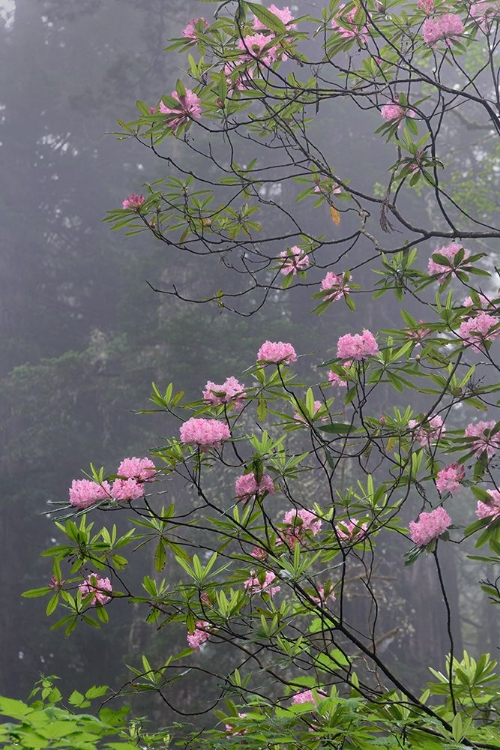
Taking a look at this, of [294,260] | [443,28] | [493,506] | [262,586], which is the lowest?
[262,586]

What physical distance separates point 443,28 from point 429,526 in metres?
1.86

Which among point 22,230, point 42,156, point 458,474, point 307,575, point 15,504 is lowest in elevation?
point 307,575

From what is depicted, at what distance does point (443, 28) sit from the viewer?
297 centimetres

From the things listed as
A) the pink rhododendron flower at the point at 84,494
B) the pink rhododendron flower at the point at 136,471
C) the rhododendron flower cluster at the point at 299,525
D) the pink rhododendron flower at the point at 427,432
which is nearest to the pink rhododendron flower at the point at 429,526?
the pink rhododendron flower at the point at 427,432

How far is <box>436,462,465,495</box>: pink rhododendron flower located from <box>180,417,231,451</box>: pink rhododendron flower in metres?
0.83

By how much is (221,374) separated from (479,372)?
23.8 feet

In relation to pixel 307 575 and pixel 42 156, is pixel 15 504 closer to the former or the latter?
pixel 42 156

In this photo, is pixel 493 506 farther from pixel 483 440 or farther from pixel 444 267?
pixel 444 267

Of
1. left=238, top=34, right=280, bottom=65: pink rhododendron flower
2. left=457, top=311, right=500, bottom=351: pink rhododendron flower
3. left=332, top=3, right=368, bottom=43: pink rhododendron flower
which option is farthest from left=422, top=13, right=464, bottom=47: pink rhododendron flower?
left=457, top=311, right=500, bottom=351: pink rhododendron flower

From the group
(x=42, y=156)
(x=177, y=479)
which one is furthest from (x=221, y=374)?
(x=42, y=156)

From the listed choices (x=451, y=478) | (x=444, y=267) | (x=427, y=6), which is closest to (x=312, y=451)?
(x=451, y=478)

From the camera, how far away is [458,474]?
2.82m

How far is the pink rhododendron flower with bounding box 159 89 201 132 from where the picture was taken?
3066mm

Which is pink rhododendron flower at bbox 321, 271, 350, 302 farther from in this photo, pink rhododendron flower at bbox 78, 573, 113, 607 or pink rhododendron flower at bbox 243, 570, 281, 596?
pink rhododendron flower at bbox 78, 573, 113, 607
